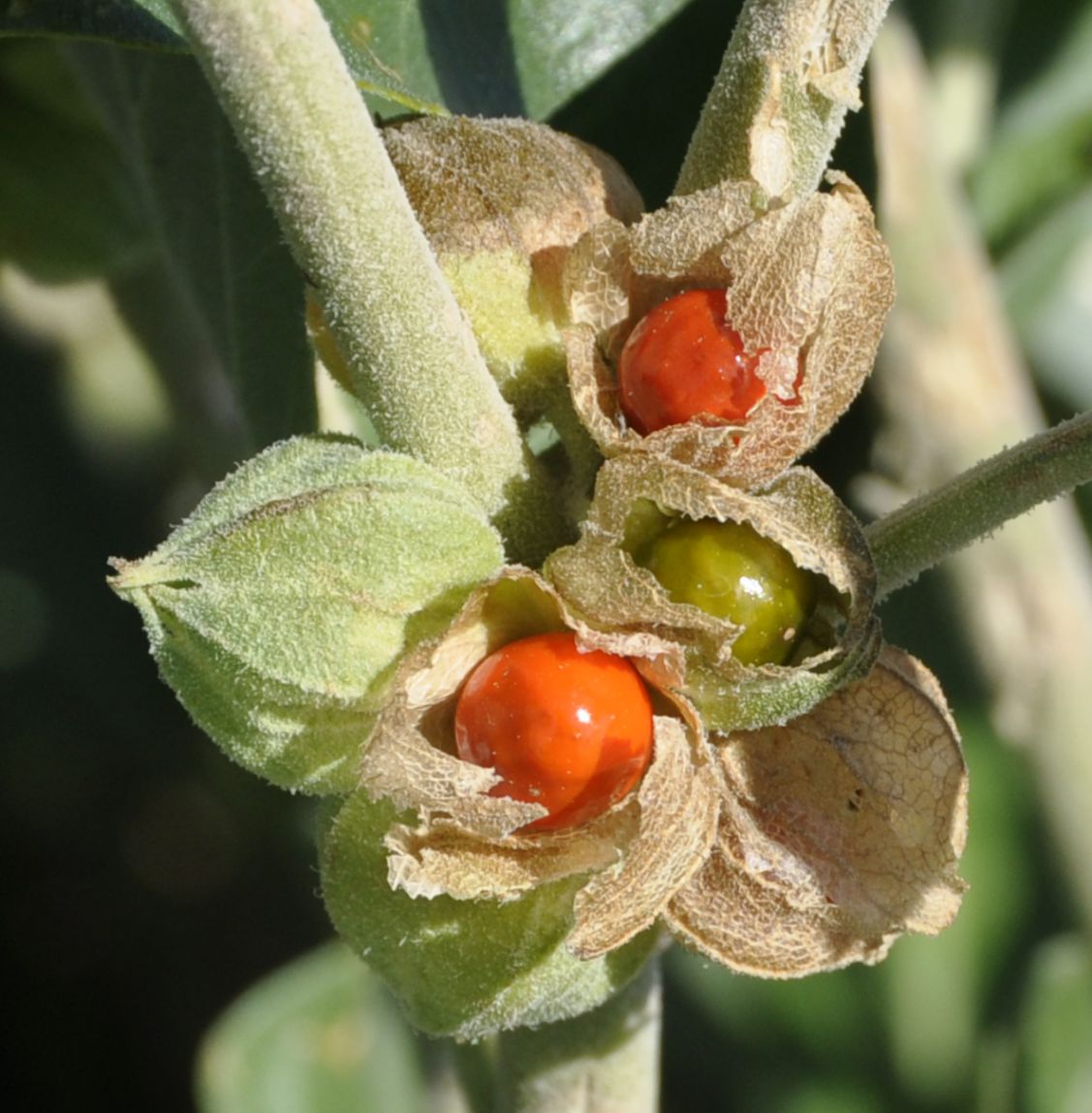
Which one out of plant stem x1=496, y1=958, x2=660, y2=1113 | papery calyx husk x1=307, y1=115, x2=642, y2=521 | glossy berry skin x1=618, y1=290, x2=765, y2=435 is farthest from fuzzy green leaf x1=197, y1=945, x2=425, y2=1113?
glossy berry skin x1=618, y1=290, x2=765, y2=435

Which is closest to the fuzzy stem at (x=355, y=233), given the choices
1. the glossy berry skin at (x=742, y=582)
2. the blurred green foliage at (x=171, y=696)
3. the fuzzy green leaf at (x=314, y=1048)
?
the glossy berry skin at (x=742, y=582)

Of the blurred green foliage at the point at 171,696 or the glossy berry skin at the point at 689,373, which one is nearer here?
the glossy berry skin at the point at 689,373

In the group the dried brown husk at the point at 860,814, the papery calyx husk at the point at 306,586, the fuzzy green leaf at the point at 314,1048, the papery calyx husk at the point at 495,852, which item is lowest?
the fuzzy green leaf at the point at 314,1048

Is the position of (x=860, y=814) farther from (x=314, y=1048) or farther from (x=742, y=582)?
(x=314, y=1048)

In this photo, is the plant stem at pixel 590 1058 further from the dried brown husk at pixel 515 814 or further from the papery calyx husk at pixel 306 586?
the papery calyx husk at pixel 306 586

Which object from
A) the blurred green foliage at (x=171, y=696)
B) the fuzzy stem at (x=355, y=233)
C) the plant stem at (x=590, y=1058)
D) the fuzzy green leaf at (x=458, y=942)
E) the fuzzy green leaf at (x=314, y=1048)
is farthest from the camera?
the fuzzy green leaf at (x=314, y=1048)

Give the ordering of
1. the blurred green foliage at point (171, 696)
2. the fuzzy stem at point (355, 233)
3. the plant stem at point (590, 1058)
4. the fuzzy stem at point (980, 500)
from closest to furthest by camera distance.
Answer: the fuzzy stem at point (355, 233), the fuzzy stem at point (980, 500), the plant stem at point (590, 1058), the blurred green foliage at point (171, 696)

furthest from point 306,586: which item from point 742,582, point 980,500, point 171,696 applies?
point 171,696
